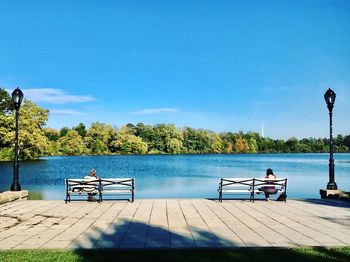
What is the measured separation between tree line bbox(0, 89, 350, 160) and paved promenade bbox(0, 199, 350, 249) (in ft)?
181

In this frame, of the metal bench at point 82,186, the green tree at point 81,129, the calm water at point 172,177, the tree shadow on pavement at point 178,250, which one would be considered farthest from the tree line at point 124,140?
the tree shadow on pavement at point 178,250

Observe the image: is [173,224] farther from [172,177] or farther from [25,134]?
[25,134]

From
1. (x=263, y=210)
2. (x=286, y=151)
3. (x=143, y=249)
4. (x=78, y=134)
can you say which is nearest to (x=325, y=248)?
(x=143, y=249)

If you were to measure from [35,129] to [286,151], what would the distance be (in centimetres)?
12458

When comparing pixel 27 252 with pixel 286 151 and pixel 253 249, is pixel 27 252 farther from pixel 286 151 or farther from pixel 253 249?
pixel 286 151

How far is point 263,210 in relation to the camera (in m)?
13.4

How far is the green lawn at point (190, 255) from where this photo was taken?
23.7 ft

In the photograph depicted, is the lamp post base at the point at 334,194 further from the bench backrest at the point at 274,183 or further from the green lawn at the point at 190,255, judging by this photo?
the green lawn at the point at 190,255

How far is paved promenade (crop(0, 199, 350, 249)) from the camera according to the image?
8602 millimetres

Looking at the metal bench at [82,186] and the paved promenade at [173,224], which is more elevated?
the metal bench at [82,186]

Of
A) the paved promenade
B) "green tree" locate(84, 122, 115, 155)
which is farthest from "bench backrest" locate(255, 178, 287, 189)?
"green tree" locate(84, 122, 115, 155)

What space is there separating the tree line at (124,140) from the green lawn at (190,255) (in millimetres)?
60649

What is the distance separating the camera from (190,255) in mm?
7496

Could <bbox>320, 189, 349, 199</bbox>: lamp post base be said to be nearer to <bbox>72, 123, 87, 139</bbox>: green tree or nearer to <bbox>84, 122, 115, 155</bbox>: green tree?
<bbox>84, 122, 115, 155</bbox>: green tree
